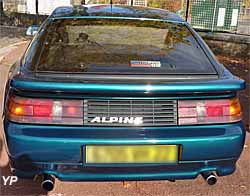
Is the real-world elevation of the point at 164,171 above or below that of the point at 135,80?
below

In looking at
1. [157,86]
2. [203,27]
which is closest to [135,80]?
[157,86]

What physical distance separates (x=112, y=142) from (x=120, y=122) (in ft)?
0.46

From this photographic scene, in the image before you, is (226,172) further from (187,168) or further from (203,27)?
(203,27)

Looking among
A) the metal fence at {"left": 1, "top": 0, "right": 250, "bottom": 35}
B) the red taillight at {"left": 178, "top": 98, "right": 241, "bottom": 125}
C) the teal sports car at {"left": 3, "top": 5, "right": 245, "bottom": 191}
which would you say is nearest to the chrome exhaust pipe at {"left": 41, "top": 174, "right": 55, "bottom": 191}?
the teal sports car at {"left": 3, "top": 5, "right": 245, "bottom": 191}

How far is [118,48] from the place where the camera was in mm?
2688

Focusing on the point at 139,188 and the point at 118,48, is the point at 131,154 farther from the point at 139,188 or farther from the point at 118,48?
the point at 118,48

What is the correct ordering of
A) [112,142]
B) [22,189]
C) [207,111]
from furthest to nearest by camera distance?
[22,189] < [207,111] < [112,142]

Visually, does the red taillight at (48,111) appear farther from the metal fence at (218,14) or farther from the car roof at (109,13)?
the metal fence at (218,14)

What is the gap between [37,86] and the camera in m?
1.97

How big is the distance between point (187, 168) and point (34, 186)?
1.37 metres

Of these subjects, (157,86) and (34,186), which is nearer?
(157,86)

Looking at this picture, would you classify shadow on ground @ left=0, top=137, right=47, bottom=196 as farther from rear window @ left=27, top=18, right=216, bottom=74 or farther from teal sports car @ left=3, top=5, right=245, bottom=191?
rear window @ left=27, top=18, right=216, bottom=74

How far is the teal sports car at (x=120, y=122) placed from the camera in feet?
6.63

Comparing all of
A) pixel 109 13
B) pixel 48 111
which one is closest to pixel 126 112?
pixel 48 111
